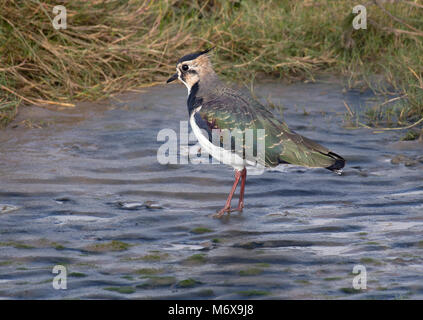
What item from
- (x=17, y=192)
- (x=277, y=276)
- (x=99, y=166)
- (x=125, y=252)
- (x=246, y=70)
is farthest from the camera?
(x=246, y=70)

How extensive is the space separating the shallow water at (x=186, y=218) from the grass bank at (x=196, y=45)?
468 mm

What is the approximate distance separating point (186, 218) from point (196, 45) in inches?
169

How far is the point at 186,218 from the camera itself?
548 centimetres

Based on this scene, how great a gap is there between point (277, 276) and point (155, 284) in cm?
71

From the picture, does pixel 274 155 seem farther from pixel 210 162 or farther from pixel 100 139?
pixel 100 139

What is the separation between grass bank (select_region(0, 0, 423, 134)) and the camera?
8.08m

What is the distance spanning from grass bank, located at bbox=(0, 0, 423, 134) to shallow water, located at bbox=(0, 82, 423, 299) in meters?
0.47

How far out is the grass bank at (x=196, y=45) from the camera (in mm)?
8078

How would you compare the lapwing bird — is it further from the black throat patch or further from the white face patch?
the white face patch

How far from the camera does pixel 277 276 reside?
4.43 metres

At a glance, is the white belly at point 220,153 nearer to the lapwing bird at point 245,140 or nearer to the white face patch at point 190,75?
the lapwing bird at point 245,140

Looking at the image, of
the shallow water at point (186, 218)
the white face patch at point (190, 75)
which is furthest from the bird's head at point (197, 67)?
the shallow water at point (186, 218)

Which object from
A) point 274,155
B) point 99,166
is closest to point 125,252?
point 274,155

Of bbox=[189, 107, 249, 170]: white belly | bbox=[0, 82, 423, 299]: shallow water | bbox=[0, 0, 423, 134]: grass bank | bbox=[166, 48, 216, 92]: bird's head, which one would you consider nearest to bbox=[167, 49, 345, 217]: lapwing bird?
bbox=[189, 107, 249, 170]: white belly
